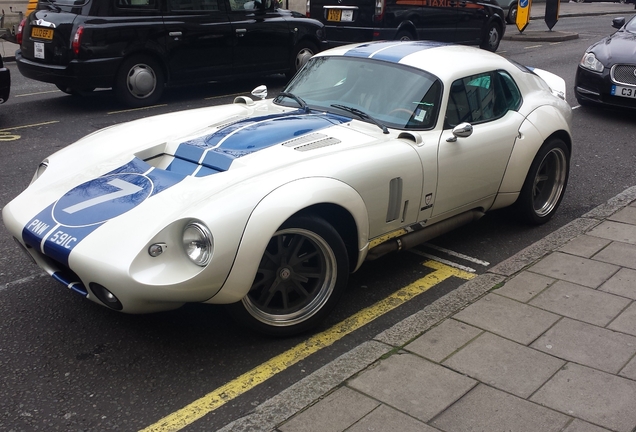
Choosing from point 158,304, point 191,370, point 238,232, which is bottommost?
point 191,370

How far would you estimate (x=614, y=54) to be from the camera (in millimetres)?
9188

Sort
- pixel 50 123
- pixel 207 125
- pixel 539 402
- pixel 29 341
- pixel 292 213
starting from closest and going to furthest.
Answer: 1. pixel 539 402
2. pixel 292 213
3. pixel 29 341
4. pixel 207 125
5. pixel 50 123

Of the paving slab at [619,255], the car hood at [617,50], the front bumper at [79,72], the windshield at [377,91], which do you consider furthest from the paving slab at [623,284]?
the front bumper at [79,72]

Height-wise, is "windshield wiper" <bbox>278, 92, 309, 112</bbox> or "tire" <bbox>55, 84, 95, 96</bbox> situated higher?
"windshield wiper" <bbox>278, 92, 309, 112</bbox>

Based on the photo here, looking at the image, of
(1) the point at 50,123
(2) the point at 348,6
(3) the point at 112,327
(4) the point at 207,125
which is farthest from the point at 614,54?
(3) the point at 112,327

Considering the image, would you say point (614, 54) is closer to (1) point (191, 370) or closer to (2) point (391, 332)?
(2) point (391, 332)

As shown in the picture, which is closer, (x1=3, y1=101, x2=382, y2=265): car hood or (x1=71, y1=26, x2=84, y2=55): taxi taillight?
(x1=3, y1=101, x2=382, y2=265): car hood

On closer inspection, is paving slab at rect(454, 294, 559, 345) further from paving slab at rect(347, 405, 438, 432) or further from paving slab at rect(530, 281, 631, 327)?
paving slab at rect(347, 405, 438, 432)

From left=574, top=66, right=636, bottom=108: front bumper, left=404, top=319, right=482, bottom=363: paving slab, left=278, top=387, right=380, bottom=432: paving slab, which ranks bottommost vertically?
left=278, top=387, right=380, bottom=432: paving slab

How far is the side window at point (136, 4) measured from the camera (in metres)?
9.09

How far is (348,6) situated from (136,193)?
10106mm

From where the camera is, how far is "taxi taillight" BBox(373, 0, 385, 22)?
1254 centimetres

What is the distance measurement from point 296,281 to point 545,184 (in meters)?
2.76

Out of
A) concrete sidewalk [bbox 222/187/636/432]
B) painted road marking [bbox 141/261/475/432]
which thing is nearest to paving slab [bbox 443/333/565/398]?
concrete sidewalk [bbox 222/187/636/432]
